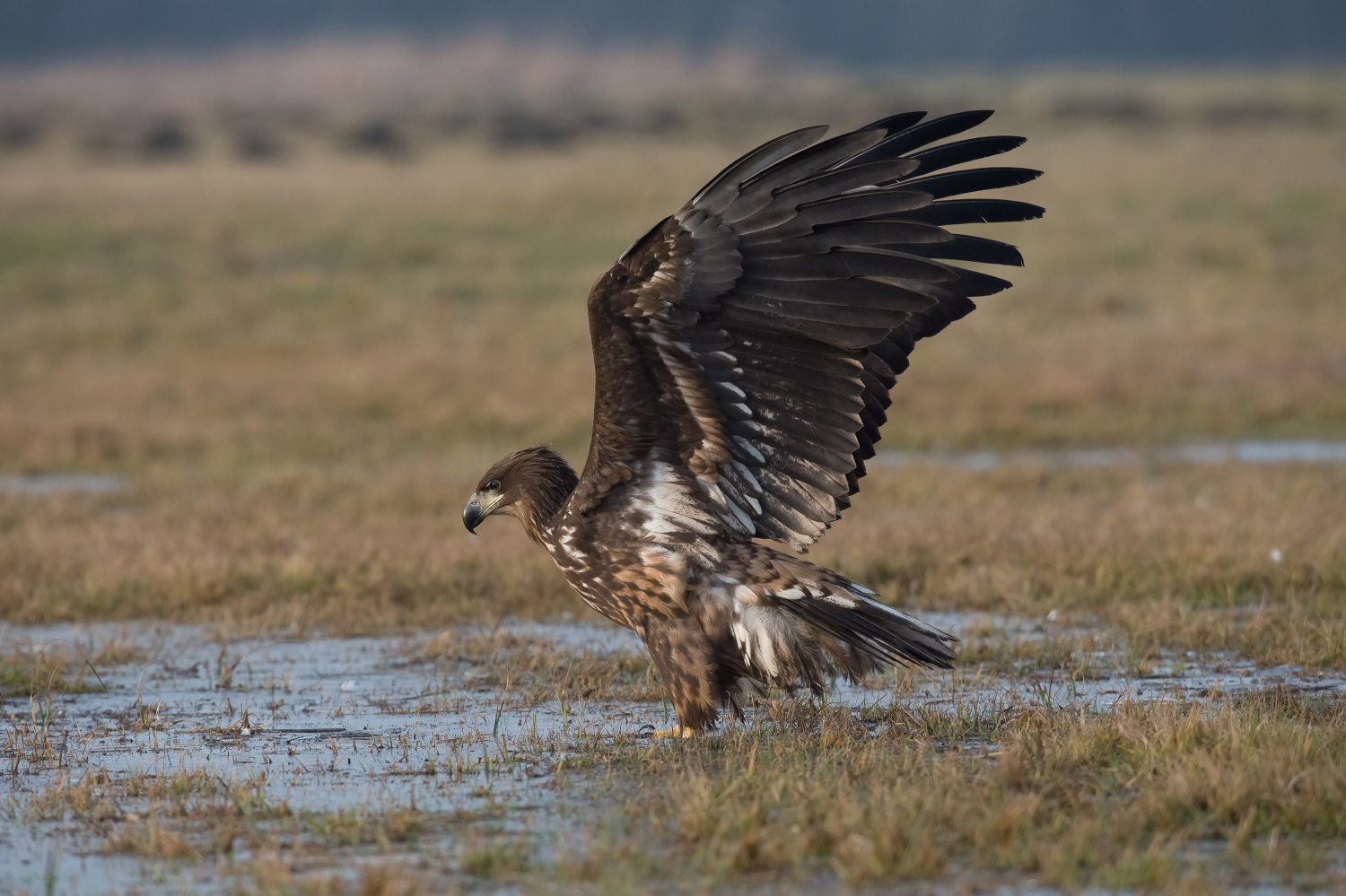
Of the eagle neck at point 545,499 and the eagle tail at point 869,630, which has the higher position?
the eagle neck at point 545,499

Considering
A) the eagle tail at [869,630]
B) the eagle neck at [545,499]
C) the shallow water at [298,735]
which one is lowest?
the shallow water at [298,735]

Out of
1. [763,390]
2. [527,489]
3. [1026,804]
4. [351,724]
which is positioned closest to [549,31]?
[527,489]

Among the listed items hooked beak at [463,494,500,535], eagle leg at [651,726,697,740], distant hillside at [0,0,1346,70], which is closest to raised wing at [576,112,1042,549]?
hooked beak at [463,494,500,535]

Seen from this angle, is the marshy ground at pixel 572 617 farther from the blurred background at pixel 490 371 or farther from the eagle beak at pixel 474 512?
the eagle beak at pixel 474 512

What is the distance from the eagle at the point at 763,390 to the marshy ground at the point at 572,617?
1.27 ft

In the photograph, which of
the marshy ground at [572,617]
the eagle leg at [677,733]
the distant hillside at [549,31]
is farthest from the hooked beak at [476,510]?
the distant hillside at [549,31]

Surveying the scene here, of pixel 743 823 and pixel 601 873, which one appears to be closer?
pixel 601 873

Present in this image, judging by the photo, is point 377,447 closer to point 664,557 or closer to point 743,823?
point 664,557

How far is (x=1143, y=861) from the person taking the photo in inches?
165

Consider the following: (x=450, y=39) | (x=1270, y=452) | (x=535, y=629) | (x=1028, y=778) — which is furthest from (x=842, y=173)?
(x=450, y=39)

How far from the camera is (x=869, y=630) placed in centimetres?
580

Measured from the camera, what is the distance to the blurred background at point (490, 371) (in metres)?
8.97

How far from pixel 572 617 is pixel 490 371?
9405mm

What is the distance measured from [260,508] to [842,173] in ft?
21.6
